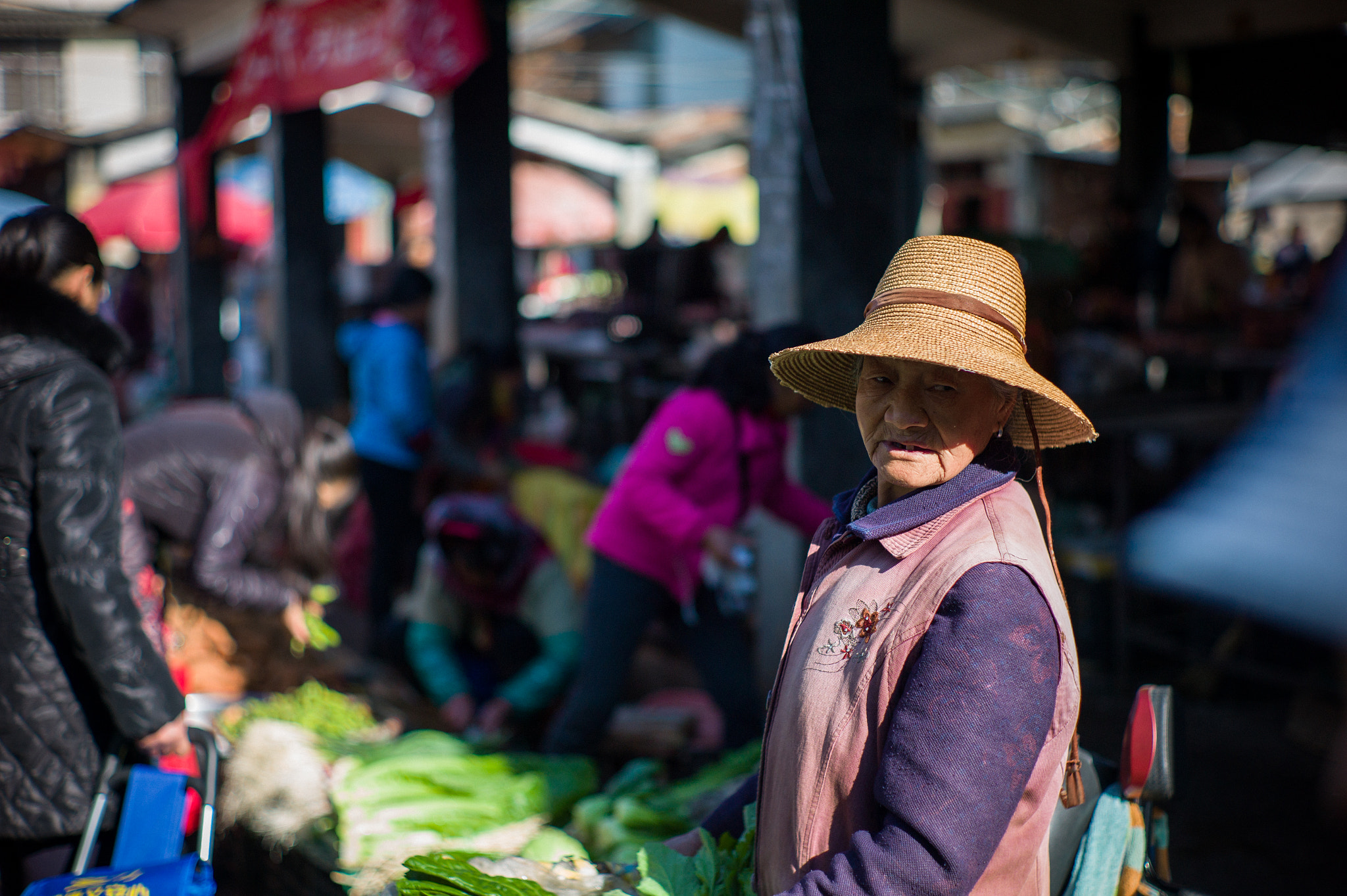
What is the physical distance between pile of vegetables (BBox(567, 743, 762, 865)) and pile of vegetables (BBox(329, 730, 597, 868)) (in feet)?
0.41

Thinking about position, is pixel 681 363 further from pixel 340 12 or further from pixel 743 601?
pixel 743 601

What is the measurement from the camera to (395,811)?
284 cm

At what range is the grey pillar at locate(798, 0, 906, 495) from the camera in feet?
12.8

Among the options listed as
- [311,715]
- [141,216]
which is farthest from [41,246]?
[141,216]

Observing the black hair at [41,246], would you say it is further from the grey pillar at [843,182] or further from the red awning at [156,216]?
the red awning at [156,216]

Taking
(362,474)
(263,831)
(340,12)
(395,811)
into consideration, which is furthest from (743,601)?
(340,12)

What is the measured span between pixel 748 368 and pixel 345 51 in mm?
4493

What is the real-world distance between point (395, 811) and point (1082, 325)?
23.0 ft

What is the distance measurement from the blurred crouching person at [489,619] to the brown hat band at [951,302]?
2.71 metres

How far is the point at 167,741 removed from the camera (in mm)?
2486

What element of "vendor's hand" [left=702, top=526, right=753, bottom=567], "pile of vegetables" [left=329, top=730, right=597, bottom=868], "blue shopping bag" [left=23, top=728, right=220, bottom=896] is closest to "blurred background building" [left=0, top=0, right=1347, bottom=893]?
"vendor's hand" [left=702, top=526, right=753, bottom=567]

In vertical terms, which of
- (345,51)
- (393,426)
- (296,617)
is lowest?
(296,617)

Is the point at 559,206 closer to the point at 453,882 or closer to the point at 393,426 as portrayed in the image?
the point at 393,426

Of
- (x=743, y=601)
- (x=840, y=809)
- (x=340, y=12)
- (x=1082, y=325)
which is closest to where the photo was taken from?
(x=840, y=809)
